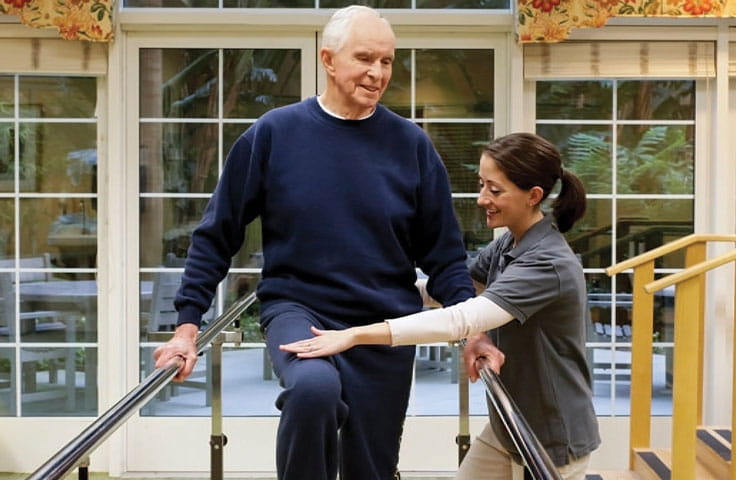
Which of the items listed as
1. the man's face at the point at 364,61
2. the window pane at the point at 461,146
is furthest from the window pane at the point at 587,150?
the man's face at the point at 364,61

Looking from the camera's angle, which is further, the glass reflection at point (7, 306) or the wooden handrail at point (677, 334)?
the glass reflection at point (7, 306)

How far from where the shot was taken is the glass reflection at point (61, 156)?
4.26 m

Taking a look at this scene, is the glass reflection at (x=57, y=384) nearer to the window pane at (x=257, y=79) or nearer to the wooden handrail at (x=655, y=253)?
the window pane at (x=257, y=79)

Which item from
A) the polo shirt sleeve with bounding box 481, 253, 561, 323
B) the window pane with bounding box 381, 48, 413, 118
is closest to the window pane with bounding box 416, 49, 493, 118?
the window pane with bounding box 381, 48, 413, 118

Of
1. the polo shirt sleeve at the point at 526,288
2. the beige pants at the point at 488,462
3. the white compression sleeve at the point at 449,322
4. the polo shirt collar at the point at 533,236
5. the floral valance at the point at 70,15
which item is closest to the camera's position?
the white compression sleeve at the point at 449,322

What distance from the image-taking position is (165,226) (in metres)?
4.30

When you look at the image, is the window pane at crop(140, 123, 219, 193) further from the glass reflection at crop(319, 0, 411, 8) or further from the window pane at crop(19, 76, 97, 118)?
the glass reflection at crop(319, 0, 411, 8)

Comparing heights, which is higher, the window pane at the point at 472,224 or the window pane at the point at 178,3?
the window pane at the point at 178,3

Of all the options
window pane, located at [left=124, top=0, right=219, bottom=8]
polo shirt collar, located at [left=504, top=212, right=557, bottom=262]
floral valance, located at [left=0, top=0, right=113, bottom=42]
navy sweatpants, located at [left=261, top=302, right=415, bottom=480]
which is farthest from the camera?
window pane, located at [left=124, top=0, right=219, bottom=8]

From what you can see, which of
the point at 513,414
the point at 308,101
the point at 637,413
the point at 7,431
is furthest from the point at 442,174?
the point at 7,431

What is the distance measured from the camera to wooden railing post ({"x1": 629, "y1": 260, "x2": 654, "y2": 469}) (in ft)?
11.4

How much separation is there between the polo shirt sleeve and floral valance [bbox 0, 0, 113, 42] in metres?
2.69

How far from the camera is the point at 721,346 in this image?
13.8ft

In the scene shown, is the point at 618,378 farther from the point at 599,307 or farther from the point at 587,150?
the point at 587,150
